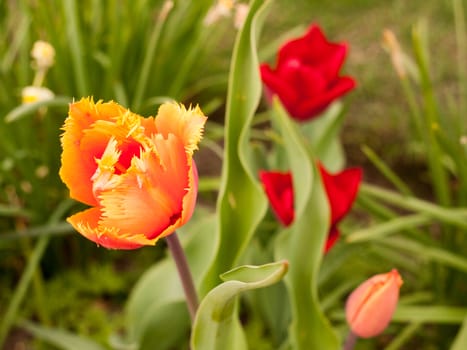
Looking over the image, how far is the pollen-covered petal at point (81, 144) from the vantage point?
1.41 feet

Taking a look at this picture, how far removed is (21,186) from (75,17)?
0.27m

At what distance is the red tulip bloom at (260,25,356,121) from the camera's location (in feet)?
2.71

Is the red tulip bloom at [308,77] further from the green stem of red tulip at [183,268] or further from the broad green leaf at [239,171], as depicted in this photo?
the green stem of red tulip at [183,268]

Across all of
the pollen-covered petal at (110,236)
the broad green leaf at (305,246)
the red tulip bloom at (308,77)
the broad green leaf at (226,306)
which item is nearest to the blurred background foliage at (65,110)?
the red tulip bloom at (308,77)

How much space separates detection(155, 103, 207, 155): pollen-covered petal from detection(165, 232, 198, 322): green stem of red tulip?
0.28 feet

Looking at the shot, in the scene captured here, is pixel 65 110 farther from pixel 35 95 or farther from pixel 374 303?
pixel 374 303

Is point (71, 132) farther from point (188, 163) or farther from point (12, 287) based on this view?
point (12, 287)

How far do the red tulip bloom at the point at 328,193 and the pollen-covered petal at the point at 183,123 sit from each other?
1.02 feet

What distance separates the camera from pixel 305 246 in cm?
69

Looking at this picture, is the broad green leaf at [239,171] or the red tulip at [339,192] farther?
the red tulip at [339,192]

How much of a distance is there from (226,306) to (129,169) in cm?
14

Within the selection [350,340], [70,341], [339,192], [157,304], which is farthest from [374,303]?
[70,341]

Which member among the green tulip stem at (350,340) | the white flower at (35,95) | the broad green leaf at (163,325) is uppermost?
the white flower at (35,95)

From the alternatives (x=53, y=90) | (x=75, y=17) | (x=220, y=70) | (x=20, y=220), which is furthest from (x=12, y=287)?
(x=220, y=70)
